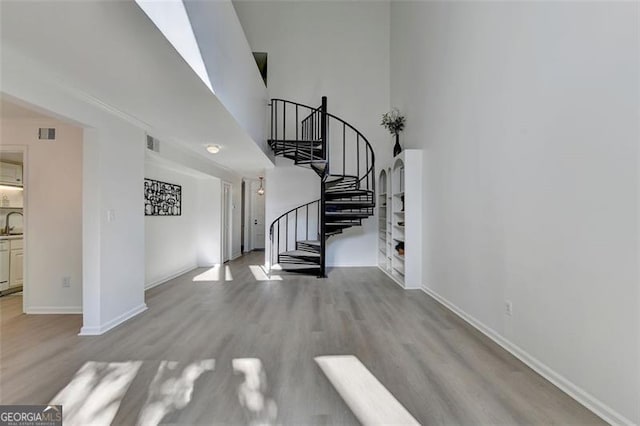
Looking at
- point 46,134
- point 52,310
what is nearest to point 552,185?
point 46,134

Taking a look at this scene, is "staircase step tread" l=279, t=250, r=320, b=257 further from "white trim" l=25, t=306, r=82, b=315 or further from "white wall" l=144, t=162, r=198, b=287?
"white trim" l=25, t=306, r=82, b=315

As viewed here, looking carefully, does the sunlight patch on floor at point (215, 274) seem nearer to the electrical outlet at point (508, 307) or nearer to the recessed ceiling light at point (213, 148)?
the recessed ceiling light at point (213, 148)

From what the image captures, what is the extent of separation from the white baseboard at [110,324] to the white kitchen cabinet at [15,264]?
Result: 2597 millimetres

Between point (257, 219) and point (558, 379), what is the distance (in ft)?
28.4

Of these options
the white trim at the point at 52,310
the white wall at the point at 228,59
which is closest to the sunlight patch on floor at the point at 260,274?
the white wall at the point at 228,59

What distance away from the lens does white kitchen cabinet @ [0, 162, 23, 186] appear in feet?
14.6

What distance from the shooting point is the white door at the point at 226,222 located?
22.2 ft

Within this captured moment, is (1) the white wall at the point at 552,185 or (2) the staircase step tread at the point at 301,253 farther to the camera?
(2) the staircase step tread at the point at 301,253

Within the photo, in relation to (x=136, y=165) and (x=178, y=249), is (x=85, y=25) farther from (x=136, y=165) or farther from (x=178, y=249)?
(x=178, y=249)

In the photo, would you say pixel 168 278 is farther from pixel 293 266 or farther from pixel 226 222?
pixel 293 266

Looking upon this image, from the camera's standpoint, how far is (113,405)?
5.87 ft

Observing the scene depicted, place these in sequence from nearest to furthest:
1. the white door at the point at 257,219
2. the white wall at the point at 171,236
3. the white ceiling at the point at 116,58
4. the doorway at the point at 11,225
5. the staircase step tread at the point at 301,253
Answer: the white ceiling at the point at 116,58 < the doorway at the point at 11,225 < the white wall at the point at 171,236 < the staircase step tread at the point at 301,253 < the white door at the point at 257,219

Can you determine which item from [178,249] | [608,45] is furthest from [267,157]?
[608,45]

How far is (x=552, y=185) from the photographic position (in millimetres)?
2059
